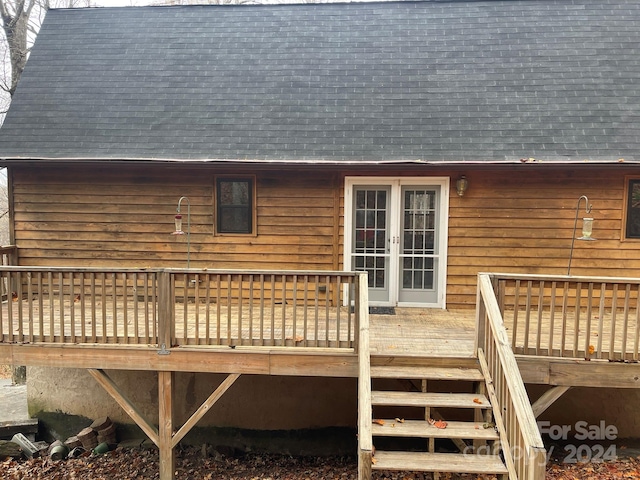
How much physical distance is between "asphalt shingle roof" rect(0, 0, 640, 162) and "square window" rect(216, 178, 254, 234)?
0.47 metres

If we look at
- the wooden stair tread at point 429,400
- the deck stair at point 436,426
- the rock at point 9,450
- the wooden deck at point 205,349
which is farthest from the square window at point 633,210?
the rock at point 9,450

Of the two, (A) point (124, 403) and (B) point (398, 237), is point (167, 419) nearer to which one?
(A) point (124, 403)

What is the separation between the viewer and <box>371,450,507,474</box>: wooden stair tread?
136 inches

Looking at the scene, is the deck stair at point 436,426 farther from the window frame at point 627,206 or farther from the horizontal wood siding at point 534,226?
the window frame at point 627,206

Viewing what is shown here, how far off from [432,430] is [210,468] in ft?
10.3

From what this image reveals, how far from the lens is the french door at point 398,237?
6285 millimetres

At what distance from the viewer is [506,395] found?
3619 mm

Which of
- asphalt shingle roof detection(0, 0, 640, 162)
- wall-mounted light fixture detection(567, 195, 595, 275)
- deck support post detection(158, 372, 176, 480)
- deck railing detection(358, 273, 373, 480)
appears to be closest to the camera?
deck railing detection(358, 273, 373, 480)

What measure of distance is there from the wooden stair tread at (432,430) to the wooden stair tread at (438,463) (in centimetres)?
16

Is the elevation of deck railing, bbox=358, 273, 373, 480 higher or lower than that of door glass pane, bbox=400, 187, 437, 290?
lower

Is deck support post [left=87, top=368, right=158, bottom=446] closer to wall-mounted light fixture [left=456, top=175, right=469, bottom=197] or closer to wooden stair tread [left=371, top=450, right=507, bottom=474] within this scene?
wooden stair tread [left=371, top=450, right=507, bottom=474]

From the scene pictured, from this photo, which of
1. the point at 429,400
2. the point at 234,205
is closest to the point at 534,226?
the point at 429,400

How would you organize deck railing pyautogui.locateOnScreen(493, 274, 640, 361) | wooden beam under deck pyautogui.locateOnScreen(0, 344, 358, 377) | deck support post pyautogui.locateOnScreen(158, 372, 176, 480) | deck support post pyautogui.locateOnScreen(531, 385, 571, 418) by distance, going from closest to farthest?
deck railing pyautogui.locateOnScreen(493, 274, 640, 361) < deck support post pyautogui.locateOnScreen(531, 385, 571, 418) < wooden beam under deck pyautogui.locateOnScreen(0, 344, 358, 377) < deck support post pyautogui.locateOnScreen(158, 372, 176, 480)

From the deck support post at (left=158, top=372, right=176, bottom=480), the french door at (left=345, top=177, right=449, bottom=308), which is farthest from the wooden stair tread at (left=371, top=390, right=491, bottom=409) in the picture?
the french door at (left=345, top=177, right=449, bottom=308)
